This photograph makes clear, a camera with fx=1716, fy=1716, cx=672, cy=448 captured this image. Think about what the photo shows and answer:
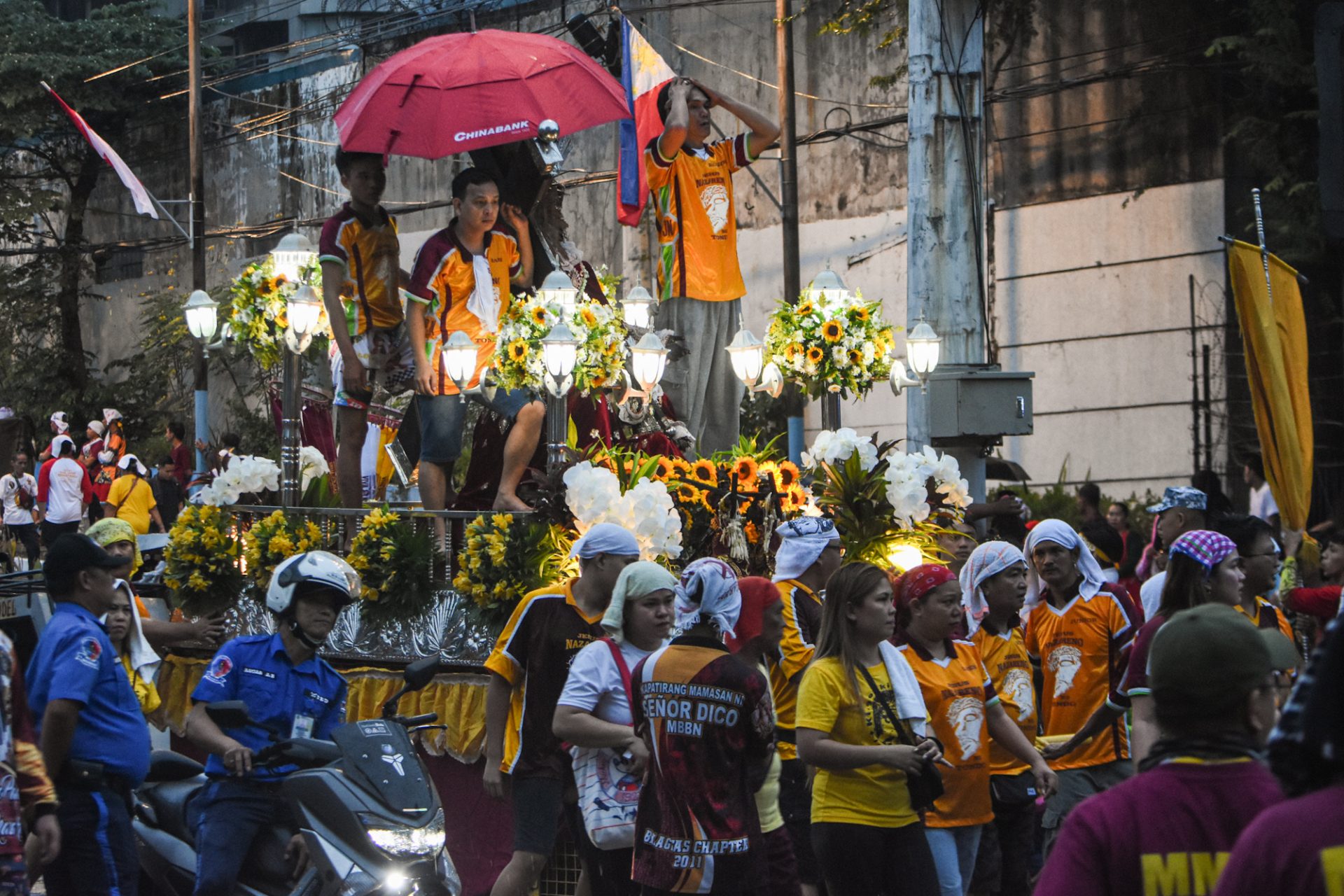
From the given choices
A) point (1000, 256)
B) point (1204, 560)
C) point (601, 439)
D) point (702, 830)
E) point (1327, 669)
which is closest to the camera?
point (1327, 669)

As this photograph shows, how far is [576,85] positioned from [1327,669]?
30.2ft

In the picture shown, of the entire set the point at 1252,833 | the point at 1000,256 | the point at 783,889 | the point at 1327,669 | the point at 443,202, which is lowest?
the point at 783,889

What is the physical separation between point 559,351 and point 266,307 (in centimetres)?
281

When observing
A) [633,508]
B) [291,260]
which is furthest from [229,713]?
[291,260]

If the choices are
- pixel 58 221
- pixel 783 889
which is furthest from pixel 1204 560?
pixel 58 221

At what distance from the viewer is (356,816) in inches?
224

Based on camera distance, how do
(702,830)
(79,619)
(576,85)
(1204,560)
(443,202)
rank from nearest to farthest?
(702,830) < (79,619) < (1204,560) < (576,85) < (443,202)

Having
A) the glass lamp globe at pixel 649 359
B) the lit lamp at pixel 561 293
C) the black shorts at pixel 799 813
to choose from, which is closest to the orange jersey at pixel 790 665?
the black shorts at pixel 799 813

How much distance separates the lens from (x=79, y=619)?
19.1 ft

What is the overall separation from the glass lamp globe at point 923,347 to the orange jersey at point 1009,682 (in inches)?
169

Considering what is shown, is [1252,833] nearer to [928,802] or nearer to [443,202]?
[928,802]

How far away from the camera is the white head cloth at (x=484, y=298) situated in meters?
10.5

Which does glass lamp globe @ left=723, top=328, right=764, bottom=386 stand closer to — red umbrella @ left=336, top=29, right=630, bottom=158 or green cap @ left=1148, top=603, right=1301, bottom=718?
red umbrella @ left=336, top=29, right=630, bottom=158

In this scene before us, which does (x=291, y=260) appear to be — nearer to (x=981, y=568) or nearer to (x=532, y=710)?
(x=532, y=710)
